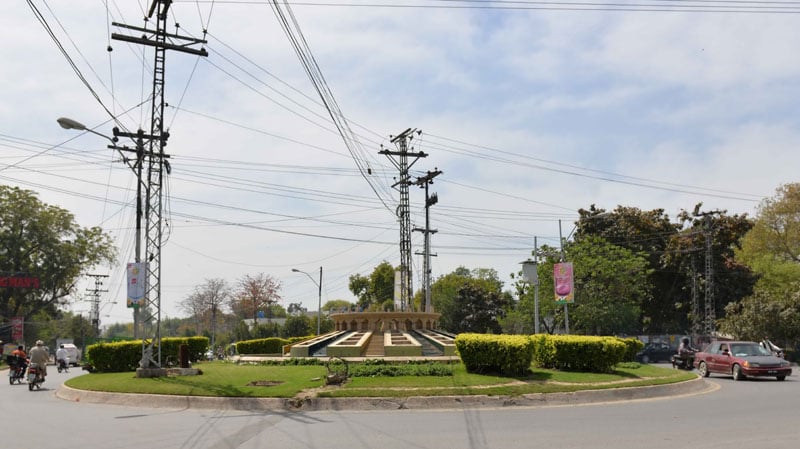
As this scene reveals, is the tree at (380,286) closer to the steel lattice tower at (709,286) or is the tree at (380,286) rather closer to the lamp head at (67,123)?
the steel lattice tower at (709,286)

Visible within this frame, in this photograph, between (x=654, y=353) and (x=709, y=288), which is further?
(x=709, y=288)

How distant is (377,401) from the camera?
49.2 ft

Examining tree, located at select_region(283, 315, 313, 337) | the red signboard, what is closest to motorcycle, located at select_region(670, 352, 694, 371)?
tree, located at select_region(283, 315, 313, 337)

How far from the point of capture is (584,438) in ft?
34.4

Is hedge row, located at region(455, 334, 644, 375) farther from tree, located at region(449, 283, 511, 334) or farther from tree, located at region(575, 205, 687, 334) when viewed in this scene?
tree, located at region(449, 283, 511, 334)

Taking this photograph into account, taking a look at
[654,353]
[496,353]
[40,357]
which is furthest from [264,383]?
[654,353]

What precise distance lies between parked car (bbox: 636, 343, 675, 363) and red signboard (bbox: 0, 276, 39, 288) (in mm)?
48592

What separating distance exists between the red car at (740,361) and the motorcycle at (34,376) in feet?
76.0

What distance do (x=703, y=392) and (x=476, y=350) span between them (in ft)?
20.9

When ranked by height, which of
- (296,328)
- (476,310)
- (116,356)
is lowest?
(116,356)

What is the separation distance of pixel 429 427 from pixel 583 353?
31.5ft

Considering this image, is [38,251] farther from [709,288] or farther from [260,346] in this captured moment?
[709,288]

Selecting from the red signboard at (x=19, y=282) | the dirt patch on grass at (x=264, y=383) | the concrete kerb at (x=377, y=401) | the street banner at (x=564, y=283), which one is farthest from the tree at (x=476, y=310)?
the dirt patch on grass at (x=264, y=383)

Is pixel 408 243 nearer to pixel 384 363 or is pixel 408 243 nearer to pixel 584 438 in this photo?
pixel 384 363
